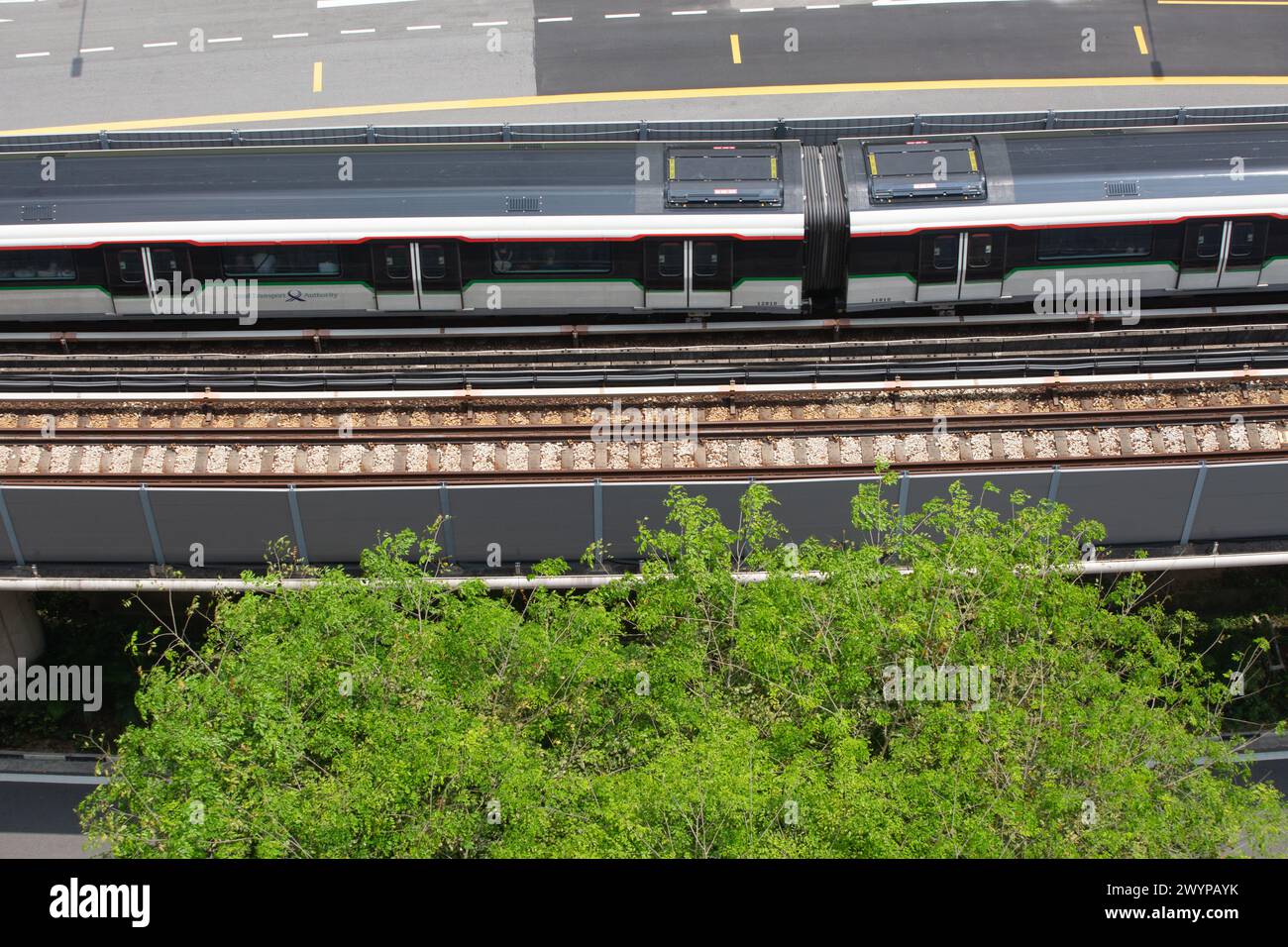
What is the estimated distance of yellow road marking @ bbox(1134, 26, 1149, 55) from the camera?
41.2 metres

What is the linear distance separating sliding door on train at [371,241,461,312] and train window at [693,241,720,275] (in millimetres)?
4951

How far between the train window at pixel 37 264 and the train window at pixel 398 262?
21.4ft

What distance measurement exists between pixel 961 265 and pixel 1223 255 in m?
5.50

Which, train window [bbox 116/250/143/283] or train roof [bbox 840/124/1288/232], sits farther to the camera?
train window [bbox 116/250/143/283]

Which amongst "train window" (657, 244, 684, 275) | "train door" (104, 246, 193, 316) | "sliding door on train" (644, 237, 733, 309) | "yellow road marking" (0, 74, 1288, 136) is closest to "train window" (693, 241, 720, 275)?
"sliding door on train" (644, 237, 733, 309)

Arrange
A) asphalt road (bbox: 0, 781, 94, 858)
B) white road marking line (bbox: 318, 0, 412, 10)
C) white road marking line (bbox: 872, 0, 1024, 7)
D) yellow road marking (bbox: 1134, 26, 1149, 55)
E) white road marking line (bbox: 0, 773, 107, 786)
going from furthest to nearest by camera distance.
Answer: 1. white road marking line (bbox: 318, 0, 412, 10)
2. white road marking line (bbox: 872, 0, 1024, 7)
3. yellow road marking (bbox: 1134, 26, 1149, 55)
4. white road marking line (bbox: 0, 773, 107, 786)
5. asphalt road (bbox: 0, 781, 94, 858)

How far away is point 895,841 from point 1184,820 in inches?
160

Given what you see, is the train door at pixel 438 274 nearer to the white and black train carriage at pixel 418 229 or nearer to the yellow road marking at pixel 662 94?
the white and black train carriage at pixel 418 229

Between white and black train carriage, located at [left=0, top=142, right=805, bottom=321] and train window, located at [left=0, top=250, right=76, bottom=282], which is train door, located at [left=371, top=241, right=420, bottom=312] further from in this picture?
train window, located at [left=0, top=250, right=76, bottom=282]

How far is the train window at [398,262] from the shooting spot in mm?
31594

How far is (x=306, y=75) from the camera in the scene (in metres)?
41.4

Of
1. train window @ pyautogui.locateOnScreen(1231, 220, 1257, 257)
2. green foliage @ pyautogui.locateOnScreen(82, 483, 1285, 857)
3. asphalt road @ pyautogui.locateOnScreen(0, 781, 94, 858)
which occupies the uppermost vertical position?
train window @ pyautogui.locateOnScreen(1231, 220, 1257, 257)

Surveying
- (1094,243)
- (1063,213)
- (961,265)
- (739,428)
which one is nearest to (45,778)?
(739,428)

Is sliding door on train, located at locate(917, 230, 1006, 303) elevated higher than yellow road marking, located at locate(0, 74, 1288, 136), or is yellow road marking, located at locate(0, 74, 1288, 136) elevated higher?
yellow road marking, located at locate(0, 74, 1288, 136)
